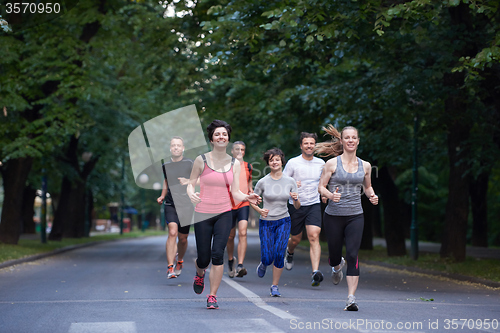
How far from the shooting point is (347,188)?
8.45 metres

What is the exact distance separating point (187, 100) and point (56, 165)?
7304 mm

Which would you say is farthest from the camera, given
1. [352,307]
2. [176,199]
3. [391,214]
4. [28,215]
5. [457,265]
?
[28,215]

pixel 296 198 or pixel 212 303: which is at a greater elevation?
pixel 296 198

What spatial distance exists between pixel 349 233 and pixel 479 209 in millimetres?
25545

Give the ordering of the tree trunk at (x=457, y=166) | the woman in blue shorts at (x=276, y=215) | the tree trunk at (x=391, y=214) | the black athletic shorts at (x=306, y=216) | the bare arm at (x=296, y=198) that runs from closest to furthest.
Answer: the bare arm at (x=296, y=198) < the woman in blue shorts at (x=276, y=215) < the black athletic shorts at (x=306, y=216) < the tree trunk at (x=457, y=166) < the tree trunk at (x=391, y=214)

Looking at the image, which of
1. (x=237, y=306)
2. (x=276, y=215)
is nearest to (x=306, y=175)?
(x=276, y=215)

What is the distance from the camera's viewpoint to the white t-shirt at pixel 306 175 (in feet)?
33.8

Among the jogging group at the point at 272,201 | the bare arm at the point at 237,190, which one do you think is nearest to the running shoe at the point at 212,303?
the jogging group at the point at 272,201

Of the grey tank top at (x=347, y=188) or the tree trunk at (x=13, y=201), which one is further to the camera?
the tree trunk at (x=13, y=201)

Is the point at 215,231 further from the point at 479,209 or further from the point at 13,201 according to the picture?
the point at 479,209

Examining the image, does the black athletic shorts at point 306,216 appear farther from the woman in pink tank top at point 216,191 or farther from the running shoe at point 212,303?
the woman in pink tank top at point 216,191

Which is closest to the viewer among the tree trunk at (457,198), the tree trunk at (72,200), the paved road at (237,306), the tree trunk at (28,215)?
the paved road at (237,306)

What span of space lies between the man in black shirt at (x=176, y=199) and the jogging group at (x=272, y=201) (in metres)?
0.02

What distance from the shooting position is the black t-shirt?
36.2ft
